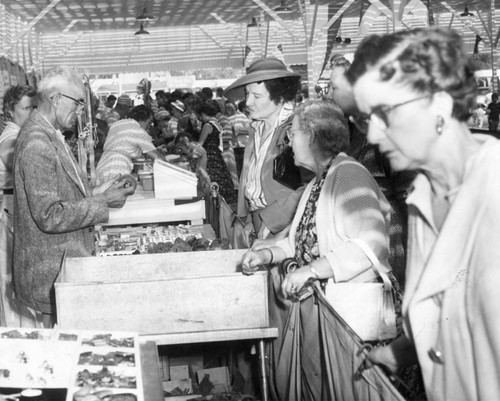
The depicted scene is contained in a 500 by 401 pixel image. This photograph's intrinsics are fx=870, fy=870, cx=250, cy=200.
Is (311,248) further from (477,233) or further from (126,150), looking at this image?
(126,150)

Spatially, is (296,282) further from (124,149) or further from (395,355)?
(124,149)

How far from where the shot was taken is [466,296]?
5.44 ft

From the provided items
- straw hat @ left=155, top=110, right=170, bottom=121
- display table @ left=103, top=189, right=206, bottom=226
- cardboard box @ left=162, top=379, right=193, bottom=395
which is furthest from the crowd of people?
straw hat @ left=155, top=110, right=170, bottom=121

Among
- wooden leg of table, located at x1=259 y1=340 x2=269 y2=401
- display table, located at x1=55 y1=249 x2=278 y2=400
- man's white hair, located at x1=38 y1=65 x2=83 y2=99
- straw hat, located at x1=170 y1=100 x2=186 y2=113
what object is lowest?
wooden leg of table, located at x1=259 y1=340 x2=269 y2=401

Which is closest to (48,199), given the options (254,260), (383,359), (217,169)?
(254,260)

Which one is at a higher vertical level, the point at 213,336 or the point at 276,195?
the point at 276,195

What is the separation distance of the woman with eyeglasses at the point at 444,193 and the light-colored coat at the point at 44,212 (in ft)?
7.08

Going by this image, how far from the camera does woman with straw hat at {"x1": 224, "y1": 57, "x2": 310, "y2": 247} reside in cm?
430

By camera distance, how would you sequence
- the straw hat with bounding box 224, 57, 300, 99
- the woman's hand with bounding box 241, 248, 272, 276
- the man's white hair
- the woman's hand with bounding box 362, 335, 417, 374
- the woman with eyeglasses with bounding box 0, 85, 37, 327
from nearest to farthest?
the woman's hand with bounding box 362, 335, 417, 374, the woman's hand with bounding box 241, 248, 272, 276, the man's white hair, the straw hat with bounding box 224, 57, 300, 99, the woman with eyeglasses with bounding box 0, 85, 37, 327

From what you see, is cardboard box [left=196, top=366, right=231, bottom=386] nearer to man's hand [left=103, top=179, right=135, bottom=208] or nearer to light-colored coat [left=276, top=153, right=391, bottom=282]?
man's hand [left=103, top=179, right=135, bottom=208]

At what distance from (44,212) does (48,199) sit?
57 millimetres

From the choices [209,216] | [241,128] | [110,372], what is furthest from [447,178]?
[241,128]

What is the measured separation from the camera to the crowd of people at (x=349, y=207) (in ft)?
5.48

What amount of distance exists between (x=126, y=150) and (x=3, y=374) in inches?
215
